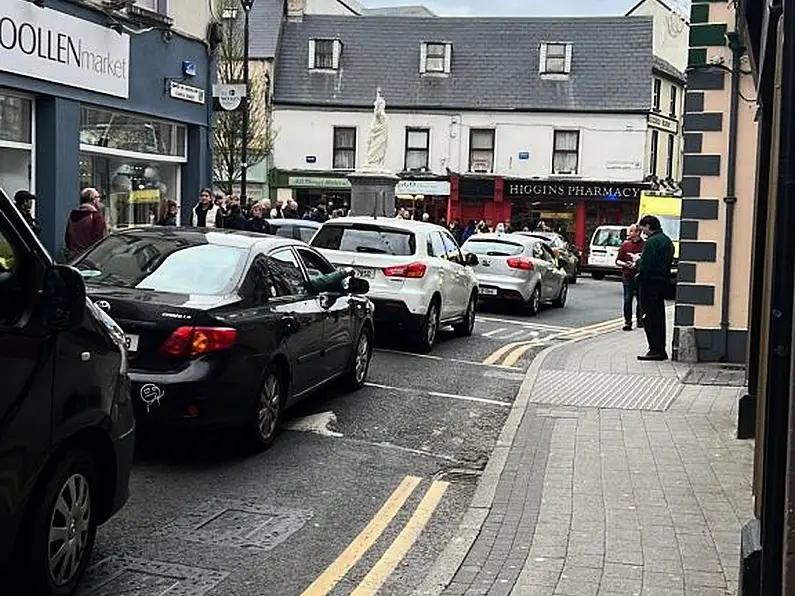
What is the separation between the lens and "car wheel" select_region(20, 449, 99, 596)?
4.52 meters

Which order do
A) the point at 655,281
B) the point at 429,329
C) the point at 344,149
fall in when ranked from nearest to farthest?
the point at 655,281, the point at 429,329, the point at 344,149

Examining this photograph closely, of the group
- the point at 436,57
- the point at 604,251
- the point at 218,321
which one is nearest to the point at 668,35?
the point at 436,57

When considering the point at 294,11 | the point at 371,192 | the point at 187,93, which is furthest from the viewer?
the point at 294,11

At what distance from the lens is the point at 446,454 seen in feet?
27.8

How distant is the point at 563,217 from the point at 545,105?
180 inches

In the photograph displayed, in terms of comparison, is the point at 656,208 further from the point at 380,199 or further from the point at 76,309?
the point at 76,309

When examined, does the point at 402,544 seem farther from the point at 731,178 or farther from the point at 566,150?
the point at 566,150

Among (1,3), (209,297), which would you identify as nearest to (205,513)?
(209,297)

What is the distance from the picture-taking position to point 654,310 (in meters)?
13.6

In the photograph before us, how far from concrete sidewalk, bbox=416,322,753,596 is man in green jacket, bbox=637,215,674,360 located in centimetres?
216

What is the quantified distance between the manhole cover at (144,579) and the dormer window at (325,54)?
39378 mm

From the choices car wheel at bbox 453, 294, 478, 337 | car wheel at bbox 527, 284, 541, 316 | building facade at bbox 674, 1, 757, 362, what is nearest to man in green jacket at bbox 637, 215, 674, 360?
building facade at bbox 674, 1, 757, 362

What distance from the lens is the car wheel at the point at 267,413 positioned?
774cm

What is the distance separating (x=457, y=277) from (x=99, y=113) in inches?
242
